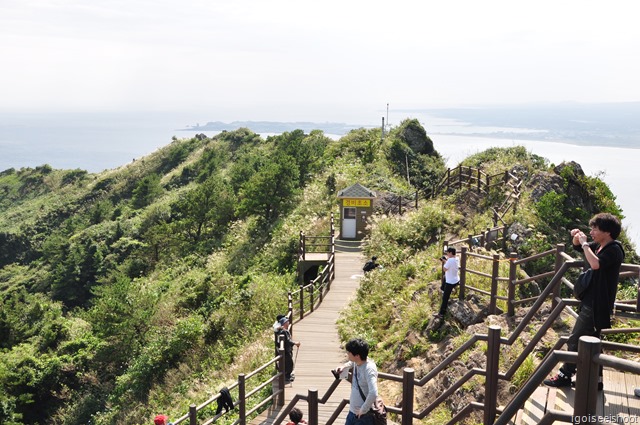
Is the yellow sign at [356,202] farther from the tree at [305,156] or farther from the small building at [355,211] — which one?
the tree at [305,156]

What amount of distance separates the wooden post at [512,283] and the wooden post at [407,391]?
13.3ft

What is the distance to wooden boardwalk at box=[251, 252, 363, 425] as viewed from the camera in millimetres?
10672

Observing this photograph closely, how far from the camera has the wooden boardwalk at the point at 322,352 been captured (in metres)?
10.7

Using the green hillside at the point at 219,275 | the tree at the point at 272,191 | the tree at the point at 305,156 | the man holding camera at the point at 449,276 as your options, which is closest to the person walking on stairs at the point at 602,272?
the man holding camera at the point at 449,276

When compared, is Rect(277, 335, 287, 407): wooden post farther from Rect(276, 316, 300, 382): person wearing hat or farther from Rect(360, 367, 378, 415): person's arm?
Rect(360, 367, 378, 415): person's arm

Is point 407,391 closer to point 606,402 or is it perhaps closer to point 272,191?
point 606,402

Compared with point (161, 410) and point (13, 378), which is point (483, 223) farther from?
point (13, 378)

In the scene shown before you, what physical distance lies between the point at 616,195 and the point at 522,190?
3.29 meters

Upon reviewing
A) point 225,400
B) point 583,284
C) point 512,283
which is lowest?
point 225,400

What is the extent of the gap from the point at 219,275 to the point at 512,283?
741 inches

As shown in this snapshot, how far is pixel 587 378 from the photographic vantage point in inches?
148

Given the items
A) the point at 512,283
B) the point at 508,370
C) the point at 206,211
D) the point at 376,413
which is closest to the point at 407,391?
the point at 376,413

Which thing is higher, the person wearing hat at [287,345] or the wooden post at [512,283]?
the wooden post at [512,283]

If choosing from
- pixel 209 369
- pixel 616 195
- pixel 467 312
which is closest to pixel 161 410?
pixel 209 369
